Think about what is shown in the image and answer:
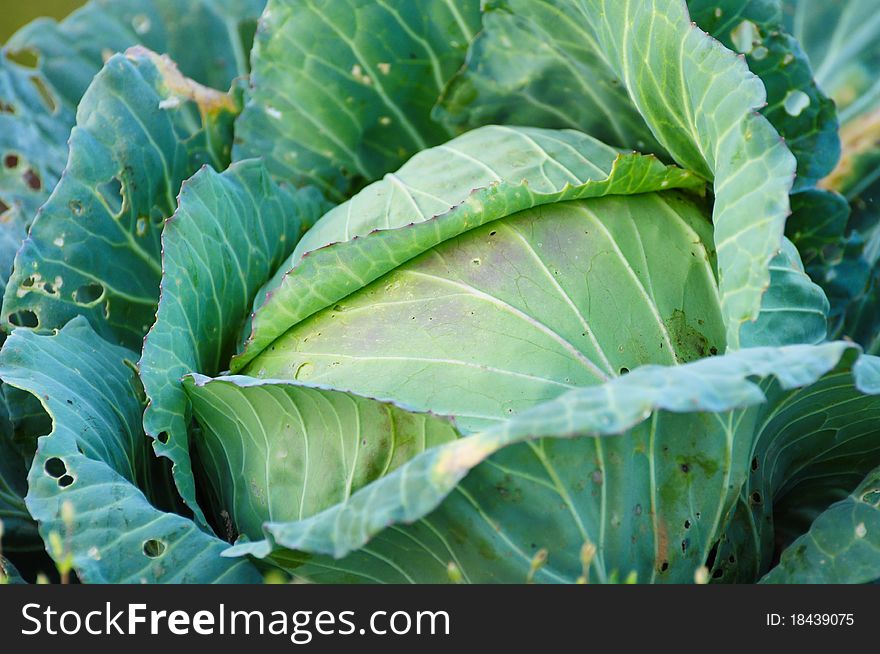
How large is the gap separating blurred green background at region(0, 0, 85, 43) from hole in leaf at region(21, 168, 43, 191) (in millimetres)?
2586

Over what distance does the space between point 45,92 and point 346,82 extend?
0.66m

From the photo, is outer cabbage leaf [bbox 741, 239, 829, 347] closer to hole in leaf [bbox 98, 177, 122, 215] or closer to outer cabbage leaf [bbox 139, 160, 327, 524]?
outer cabbage leaf [bbox 139, 160, 327, 524]

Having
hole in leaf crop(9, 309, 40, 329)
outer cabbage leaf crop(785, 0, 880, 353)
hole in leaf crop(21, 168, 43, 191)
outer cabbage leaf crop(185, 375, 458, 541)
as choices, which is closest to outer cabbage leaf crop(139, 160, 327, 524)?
outer cabbage leaf crop(185, 375, 458, 541)

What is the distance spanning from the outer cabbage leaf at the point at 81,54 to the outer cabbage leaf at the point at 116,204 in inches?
10.3

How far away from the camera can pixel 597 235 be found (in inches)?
52.7

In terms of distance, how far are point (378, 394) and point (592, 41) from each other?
0.71m

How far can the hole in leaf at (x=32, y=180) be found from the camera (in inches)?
70.6

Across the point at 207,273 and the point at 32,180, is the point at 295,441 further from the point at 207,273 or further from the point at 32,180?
the point at 32,180

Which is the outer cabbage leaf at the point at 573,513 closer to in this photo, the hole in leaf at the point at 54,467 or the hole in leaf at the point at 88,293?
the hole in leaf at the point at 54,467

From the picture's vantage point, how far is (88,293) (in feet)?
5.21

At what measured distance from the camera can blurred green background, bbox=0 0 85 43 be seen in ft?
13.4

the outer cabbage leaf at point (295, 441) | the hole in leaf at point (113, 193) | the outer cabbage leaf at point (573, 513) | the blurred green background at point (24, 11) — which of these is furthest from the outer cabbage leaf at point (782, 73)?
the blurred green background at point (24, 11)

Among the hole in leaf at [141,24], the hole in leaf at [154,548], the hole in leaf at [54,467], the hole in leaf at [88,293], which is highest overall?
the hole in leaf at [141,24]

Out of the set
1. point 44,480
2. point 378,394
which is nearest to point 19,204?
point 44,480
